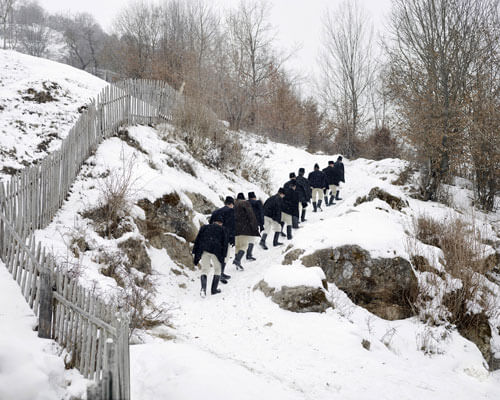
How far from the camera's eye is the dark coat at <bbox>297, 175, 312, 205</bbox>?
521 inches

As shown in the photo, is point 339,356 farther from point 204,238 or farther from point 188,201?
point 188,201

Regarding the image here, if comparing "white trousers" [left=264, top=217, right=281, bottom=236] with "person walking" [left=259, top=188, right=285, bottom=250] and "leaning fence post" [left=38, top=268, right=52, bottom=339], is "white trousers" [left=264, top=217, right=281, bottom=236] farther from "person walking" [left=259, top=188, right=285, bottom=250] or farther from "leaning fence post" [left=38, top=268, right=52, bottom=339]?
"leaning fence post" [left=38, top=268, right=52, bottom=339]

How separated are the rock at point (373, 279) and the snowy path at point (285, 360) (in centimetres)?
38

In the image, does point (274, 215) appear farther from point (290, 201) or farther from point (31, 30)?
point (31, 30)

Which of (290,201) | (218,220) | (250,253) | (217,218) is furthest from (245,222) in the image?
(290,201)

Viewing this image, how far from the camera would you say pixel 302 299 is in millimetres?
6797

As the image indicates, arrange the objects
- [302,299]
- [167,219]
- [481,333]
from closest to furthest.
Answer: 1. [302,299]
2. [481,333]
3. [167,219]

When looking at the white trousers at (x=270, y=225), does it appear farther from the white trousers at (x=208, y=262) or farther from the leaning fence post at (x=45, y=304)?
the leaning fence post at (x=45, y=304)

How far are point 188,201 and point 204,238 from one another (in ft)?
8.14

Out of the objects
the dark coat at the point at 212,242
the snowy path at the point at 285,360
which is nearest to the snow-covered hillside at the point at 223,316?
the snowy path at the point at 285,360

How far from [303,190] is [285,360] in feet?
27.8

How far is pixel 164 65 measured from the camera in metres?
28.8

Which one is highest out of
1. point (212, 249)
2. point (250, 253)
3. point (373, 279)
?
point (212, 249)

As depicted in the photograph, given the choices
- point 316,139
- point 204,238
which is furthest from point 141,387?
point 316,139
